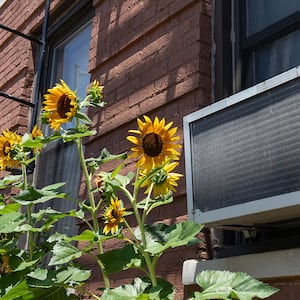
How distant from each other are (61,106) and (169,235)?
1.79 feet

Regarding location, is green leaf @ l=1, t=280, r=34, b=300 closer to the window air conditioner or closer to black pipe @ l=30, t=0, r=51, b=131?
the window air conditioner

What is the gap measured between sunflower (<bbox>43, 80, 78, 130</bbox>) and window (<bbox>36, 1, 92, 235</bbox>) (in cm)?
161

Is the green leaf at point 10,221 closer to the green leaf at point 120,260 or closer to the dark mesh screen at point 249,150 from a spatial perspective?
the green leaf at point 120,260

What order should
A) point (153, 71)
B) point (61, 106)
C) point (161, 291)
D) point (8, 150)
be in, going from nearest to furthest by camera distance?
point (161, 291), point (61, 106), point (8, 150), point (153, 71)

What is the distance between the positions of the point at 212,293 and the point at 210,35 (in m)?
1.45

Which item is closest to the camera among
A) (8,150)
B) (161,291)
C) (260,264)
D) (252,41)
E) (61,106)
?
(161,291)

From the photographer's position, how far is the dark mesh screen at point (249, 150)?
1783 millimetres

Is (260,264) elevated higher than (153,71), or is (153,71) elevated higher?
(153,71)

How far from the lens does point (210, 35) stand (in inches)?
106

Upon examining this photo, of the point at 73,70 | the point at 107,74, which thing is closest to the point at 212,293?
the point at 107,74

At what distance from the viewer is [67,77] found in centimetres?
436

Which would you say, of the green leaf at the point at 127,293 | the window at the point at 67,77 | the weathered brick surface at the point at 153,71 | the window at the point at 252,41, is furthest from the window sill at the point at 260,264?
the window at the point at 67,77

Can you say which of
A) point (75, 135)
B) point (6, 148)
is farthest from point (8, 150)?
point (75, 135)

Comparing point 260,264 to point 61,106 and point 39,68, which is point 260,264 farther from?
point 39,68
